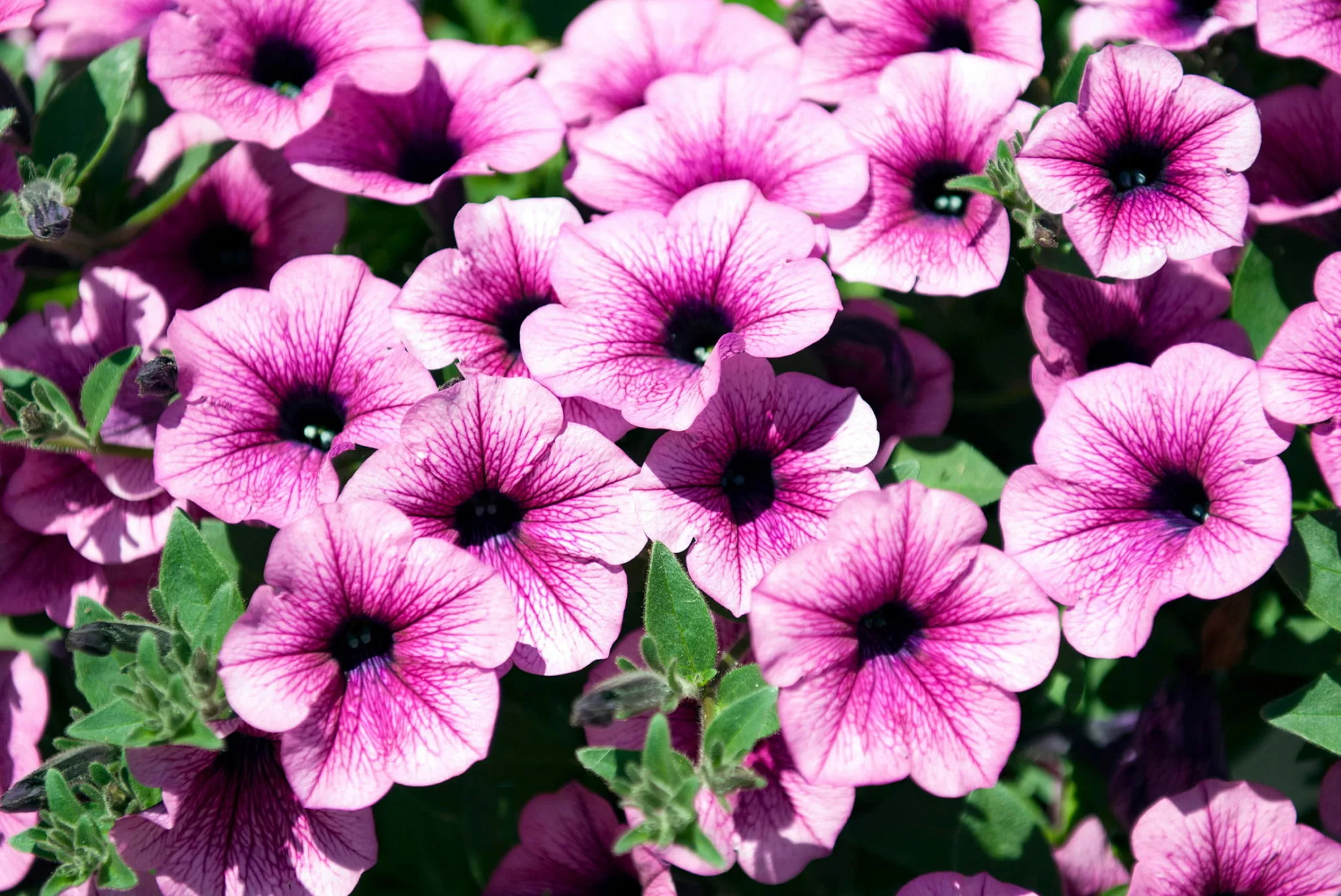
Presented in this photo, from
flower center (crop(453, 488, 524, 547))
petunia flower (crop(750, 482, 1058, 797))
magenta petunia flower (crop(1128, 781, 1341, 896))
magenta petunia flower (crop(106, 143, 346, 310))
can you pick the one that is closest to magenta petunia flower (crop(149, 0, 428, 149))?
magenta petunia flower (crop(106, 143, 346, 310))

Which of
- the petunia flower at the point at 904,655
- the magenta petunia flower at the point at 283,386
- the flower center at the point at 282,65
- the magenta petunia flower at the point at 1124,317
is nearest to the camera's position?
the petunia flower at the point at 904,655

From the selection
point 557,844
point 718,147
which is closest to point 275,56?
point 718,147

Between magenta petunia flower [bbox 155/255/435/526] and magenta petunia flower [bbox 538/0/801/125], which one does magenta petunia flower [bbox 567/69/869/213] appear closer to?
magenta petunia flower [bbox 538/0/801/125]

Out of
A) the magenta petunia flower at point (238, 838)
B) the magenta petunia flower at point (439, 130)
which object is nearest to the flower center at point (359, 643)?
the magenta petunia flower at point (238, 838)

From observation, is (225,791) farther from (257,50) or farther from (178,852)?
(257,50)

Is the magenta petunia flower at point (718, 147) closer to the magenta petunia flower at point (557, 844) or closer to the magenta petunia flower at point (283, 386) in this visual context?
the magenta petunia flower at point (283, 386)
